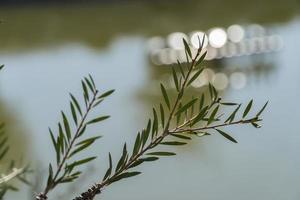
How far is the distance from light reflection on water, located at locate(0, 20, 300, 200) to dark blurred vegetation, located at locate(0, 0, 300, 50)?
1.28 feet

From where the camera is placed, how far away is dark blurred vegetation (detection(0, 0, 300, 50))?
19.9 feet

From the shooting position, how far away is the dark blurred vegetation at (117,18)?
6059 millimetres

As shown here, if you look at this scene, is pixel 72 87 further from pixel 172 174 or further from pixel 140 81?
pixel 172 174

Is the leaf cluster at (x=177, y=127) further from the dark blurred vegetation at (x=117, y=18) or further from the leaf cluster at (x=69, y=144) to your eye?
the dark blurred vegetation at (x=117, y=18)

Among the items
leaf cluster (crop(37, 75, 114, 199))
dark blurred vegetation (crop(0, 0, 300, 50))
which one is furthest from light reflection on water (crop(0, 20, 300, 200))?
leaf cluster (crop(37, 75, 114, 199))

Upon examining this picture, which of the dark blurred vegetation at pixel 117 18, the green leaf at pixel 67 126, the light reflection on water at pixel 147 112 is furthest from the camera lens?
the dark blurred vegetation at pixel 117 18

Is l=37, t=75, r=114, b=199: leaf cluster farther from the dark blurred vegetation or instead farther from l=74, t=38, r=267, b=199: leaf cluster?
the dark blurred vegetation

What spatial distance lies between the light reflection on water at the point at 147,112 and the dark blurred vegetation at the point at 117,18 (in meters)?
0.39

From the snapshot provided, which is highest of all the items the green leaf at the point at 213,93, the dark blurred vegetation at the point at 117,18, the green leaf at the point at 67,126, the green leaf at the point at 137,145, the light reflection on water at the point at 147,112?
the dark blurred vegetation at the point at 117,18

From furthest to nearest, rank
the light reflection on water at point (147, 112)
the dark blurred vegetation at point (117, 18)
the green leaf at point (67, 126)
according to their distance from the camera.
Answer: the dark blurred vegetation at point (117, 18) → the light reflection on water at point (147, 112) → the green leaf at point (67, 126)

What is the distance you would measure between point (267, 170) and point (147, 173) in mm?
629

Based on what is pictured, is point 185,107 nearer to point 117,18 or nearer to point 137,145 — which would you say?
point 137,145

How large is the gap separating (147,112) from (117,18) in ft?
10.5

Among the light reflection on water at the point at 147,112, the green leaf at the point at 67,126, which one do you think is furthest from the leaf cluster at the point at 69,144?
the light reflection on water at the point at 147,112
